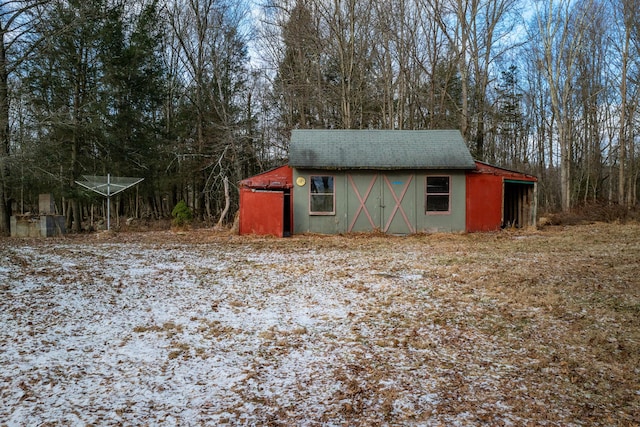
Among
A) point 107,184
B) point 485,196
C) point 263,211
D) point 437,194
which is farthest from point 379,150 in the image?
point 107,184

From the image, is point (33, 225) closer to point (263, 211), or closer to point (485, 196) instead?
point (263, 211)

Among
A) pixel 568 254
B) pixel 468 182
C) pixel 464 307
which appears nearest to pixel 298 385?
pixel 464 307

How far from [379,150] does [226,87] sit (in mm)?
12351

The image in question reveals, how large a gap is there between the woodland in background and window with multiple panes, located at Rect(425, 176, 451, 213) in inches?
276

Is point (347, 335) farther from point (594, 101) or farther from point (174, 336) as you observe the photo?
point (594, 101)

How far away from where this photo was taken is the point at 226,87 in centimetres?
2330

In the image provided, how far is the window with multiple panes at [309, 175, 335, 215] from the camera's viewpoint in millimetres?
14344

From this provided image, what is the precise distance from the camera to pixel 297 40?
2097 cm

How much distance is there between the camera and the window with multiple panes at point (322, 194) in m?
14.3

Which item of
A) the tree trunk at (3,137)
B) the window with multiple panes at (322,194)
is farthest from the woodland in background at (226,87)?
the window with multiple panes at (322,194)

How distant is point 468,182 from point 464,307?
33.6 feet

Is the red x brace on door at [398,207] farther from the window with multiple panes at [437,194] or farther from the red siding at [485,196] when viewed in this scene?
the red siding at [485,196]

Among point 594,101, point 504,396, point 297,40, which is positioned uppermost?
point 297,40

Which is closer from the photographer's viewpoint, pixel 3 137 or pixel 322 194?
pixel 322 194
